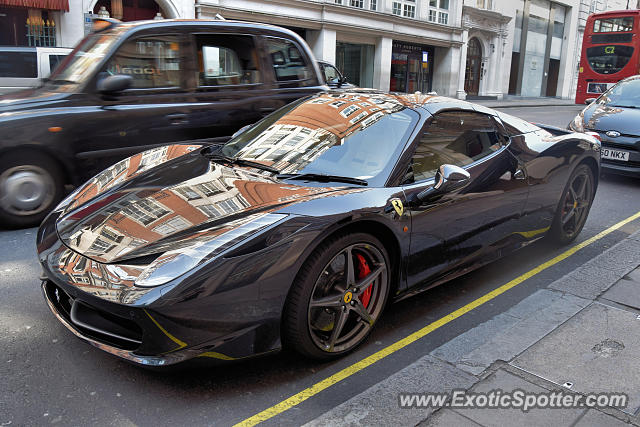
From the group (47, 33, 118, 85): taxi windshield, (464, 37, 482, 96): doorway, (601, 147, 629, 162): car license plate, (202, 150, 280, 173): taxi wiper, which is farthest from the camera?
(464, 37, 482, 96): doorway

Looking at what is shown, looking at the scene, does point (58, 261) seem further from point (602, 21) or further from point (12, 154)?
point (602, 21)

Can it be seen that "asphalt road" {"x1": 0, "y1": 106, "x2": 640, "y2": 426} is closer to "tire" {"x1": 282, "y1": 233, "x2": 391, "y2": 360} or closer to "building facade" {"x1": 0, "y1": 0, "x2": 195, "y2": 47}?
"tire" {"x1": 282, "y1": 233, "x2": 391, "y2": 360}

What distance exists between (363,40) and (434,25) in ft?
15.6

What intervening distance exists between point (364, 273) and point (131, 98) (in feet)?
11.4

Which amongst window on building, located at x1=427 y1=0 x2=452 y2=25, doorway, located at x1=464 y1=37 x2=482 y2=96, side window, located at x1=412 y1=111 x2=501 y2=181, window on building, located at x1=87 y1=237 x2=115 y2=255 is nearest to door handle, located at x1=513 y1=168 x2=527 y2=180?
side window, located at x1=412 y1=111 x2=501 y2=181

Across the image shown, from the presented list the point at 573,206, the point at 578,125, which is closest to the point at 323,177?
the point at 573,206

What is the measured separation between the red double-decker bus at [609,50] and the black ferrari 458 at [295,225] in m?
19.5

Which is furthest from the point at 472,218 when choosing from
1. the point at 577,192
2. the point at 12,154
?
the point at 12,154

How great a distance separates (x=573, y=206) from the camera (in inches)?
188

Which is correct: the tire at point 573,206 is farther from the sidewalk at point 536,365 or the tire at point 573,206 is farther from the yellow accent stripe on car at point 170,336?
the yellow accent stripe on car at point 170,336

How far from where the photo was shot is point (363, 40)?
25062 mm

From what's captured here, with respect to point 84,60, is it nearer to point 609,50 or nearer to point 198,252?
point 198,252

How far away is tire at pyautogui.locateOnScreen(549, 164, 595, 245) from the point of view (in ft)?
15.2

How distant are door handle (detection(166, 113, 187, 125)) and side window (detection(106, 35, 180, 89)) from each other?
1.05 ft
